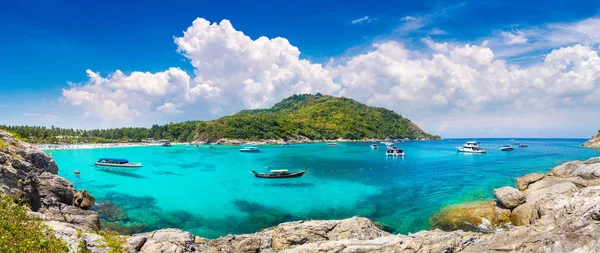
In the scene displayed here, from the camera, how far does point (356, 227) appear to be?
1745cm

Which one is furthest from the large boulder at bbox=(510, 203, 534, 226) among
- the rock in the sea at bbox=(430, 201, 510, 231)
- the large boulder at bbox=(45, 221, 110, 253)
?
the large boulder at bbox=(45, 221, 110, 253)

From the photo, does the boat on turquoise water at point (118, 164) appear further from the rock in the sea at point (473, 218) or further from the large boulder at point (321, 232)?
the rock in the sea at point (473, 218)

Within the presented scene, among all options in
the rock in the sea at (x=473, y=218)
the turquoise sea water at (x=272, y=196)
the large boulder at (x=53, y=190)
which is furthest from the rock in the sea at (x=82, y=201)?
the rock in the sea at (x=473, y=218)

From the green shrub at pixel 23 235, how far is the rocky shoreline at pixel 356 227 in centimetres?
68

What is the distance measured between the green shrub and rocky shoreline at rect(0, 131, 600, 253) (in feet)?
2.23

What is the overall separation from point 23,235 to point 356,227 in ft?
51.1

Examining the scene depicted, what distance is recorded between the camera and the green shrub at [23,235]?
849cm

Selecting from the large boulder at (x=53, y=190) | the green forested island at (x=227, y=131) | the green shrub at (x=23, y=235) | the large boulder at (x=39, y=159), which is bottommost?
the large boulder at (x=53, y=190)

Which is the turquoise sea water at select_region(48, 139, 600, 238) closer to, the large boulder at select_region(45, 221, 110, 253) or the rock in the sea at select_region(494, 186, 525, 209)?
the rock in the sea at select_region(494, 186, 525, 209)

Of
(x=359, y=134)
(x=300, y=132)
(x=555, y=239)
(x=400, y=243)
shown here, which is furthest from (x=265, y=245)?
(x=359, y=134)

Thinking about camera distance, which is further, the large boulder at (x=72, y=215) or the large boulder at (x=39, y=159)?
the large boulder at (x=39, y=159)

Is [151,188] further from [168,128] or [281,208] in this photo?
[168,128]

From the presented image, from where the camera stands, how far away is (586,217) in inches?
466

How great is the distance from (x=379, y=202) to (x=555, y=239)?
61.1 feet
